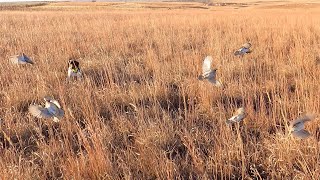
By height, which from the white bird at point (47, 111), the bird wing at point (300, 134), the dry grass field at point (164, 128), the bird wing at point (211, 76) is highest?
the bird wing at point (211, 76)

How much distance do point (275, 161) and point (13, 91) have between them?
9.83ft

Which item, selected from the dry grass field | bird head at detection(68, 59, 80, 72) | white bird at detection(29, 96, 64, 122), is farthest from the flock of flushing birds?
bird head at detection(68, 59, 80, 72)

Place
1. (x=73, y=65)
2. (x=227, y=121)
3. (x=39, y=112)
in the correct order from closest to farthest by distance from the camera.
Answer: (x=39, y=112) → (x=227, y=121) → (x=73, y=65)

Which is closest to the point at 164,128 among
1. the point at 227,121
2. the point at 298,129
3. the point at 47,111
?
the point at 227,121

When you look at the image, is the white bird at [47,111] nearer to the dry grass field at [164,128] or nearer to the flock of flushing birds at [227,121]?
the flock of flushing birds at [227,121]

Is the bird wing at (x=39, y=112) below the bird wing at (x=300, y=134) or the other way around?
the other way around

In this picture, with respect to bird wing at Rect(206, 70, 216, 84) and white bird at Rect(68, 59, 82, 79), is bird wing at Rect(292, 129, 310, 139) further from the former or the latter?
white bird at Rect(68, 59, 82, 79)

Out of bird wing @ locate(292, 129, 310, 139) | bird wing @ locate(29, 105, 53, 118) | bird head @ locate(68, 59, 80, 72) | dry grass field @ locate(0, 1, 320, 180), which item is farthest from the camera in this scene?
bird head @ locate(68, 59, 80, 72)

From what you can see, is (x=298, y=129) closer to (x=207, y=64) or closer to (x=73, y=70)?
(x=207, y=64)

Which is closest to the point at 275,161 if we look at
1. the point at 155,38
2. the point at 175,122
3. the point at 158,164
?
the point at 158,164

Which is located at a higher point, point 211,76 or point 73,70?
point 211,76

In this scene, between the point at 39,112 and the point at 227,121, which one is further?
the point at 227,121

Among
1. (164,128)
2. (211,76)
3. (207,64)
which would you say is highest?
(207,64)

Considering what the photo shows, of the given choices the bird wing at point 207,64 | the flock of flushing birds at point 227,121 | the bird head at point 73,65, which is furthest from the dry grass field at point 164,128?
the bird wing at point 207,64
